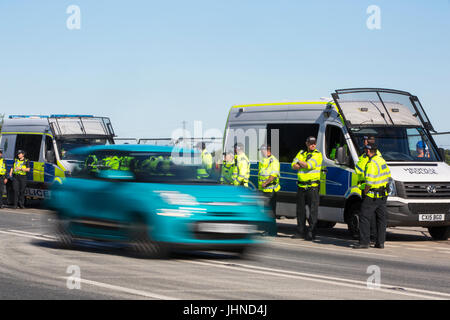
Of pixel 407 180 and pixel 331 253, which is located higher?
pixel 407 180

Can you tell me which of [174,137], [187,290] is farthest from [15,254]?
[174,137]

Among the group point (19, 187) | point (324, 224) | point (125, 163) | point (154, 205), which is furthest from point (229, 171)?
point (19, 187)

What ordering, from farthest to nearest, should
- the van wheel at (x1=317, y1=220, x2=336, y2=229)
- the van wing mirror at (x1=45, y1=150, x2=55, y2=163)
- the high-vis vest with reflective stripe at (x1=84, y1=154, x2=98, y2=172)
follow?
the van wing mirror at (x1=45, y1=150, x2=55, y2=163)
the van wheel at (x1=317, y1=220, x2=336, y2=229)
the high-vis vest with reflective stripe at (x1=84, y1=154, x2=98, y2=172)

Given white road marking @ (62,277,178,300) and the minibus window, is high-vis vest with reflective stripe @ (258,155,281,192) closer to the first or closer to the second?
the minibus window

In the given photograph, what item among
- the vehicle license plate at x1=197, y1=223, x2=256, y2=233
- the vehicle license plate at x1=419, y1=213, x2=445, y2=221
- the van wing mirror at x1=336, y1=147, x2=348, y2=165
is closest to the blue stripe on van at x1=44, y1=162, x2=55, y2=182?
the van wing mirror at x1=336, y1=147, x2=348, y2=165

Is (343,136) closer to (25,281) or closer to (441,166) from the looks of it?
(441,166)

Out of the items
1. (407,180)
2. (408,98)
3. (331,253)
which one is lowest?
(331,253)

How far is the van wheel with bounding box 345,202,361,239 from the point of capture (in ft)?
49.6

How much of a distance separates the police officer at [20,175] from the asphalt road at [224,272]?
935 centimetres

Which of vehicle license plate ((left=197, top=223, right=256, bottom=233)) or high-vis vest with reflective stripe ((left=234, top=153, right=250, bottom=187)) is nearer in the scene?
vehicle license plate ((left=197, top=223, right=256, bottom=233))

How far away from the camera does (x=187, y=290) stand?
27.0 ft
